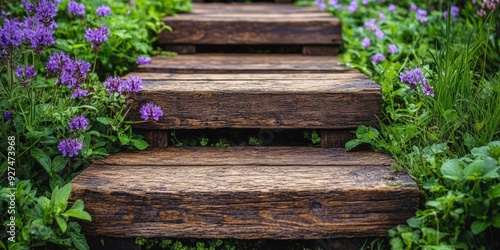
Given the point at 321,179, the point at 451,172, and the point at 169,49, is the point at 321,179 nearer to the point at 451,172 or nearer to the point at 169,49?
the point at 451,172

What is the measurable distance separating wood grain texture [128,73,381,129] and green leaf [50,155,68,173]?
36 centimetres

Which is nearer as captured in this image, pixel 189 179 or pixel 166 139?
pixel 189 179

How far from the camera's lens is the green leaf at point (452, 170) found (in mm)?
1552

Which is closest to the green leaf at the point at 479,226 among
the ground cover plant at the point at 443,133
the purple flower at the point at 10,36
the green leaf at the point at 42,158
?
the ground cover plant at the point at 443,133

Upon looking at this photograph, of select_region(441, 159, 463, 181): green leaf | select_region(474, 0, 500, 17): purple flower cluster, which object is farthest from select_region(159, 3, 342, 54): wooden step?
select_region(441, 159, 463, 181): green leaf

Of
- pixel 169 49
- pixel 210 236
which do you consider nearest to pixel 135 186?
pixel 210 236

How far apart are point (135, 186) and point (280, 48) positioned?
1.85m

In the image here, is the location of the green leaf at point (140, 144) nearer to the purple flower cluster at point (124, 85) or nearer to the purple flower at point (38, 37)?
the purple flower cluster at point (124, 85)

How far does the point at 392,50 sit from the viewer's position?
2.70 metres

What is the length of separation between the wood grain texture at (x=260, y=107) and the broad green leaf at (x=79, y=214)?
0.59 metres

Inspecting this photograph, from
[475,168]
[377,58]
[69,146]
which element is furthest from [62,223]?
[377,58]

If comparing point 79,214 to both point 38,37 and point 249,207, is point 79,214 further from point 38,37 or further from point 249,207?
point 38,37

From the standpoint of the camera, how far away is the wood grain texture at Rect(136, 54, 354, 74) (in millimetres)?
2621

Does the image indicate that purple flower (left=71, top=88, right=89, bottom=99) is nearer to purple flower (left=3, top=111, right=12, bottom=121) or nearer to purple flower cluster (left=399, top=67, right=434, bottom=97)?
purple flower (left=3, top=111, right=12, bottom=121)
